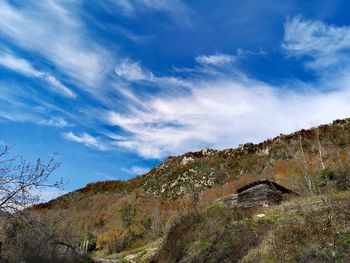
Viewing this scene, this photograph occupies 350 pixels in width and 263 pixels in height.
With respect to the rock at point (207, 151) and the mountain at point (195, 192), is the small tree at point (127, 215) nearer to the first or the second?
the mountain at point (195, 192)

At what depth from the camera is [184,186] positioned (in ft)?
182

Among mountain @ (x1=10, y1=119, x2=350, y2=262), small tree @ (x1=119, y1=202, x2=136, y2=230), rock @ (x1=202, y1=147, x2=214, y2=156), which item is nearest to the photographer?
mountain @ (x1=10, y1=119, x2=350, y2=262)

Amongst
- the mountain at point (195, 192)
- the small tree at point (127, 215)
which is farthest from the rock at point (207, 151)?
the small tree at point (127, 215)

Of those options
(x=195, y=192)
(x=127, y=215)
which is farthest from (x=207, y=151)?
(x=195, y=192)

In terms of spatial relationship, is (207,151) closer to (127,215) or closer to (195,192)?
(127,215)

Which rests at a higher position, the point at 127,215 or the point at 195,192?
the point at 195,192

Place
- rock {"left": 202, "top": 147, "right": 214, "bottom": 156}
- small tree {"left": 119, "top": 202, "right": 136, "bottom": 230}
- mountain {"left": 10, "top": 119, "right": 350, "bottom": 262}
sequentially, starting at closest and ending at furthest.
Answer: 1. mountain {"left": 10, "top": 119, "right": 350, "bottom": 262}
2. small tree {"left": 119, "top": 202, "right": 136, "bottom": 230}
3. rock {"left": 202, "top": 147, "right": 214, "bottom": 156}

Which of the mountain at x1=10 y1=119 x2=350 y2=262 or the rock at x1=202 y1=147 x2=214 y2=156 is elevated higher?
the rock at x1=202 y1=147 x2=214 y2=156

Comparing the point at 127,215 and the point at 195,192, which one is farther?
the point at 127,215

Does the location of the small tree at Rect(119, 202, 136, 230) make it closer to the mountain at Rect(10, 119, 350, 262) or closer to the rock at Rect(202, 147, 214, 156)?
the mountain at Rect(10, 119, 350, 262)

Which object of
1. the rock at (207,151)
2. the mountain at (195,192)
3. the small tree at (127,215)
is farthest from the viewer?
the rock at (207,151)

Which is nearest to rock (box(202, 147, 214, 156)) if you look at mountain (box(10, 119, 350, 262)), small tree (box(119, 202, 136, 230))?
mountain (box(10, 119, 350, 262))

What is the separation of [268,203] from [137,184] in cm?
4372

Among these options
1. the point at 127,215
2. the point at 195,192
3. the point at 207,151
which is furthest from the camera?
the point at 207,151
